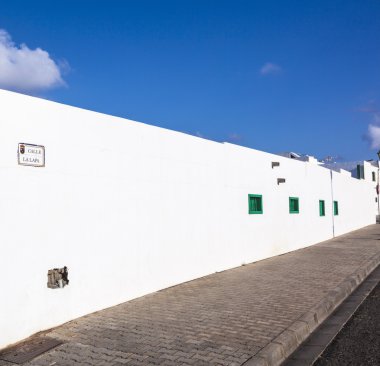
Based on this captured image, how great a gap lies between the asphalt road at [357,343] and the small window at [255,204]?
490 centimetres

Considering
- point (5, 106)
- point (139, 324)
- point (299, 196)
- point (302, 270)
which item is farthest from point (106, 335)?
point (299, 196)

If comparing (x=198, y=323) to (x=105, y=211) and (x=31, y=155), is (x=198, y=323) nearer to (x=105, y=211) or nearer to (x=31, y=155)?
(x=105, y=211)

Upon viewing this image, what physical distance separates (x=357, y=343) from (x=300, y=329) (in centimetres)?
67

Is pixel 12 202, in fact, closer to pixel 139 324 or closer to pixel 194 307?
pixel 139 324

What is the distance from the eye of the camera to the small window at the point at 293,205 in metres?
14.1

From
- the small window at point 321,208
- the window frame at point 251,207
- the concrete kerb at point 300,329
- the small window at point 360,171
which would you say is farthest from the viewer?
the small window at point 360,171

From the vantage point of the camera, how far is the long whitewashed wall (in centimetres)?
506

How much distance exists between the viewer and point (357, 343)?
16.6ft

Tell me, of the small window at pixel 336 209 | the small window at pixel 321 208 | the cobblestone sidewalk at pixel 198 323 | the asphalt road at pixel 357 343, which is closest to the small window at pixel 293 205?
the small window at pixel 321 208

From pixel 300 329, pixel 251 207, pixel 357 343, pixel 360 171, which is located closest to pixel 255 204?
pixel 251 207

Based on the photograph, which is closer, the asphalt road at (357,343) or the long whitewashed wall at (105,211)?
the asphalt road at (357,343)

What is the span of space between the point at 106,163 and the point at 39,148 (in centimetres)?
130

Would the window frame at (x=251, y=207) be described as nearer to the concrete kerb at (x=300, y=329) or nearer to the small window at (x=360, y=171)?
the concrete kerb at (x=300, y=329)

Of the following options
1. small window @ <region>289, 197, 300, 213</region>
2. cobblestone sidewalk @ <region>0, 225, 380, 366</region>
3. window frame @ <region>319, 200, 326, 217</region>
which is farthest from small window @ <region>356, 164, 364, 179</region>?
cobblestone sidewalk @ <region>0, 225, 380, 366</region>
